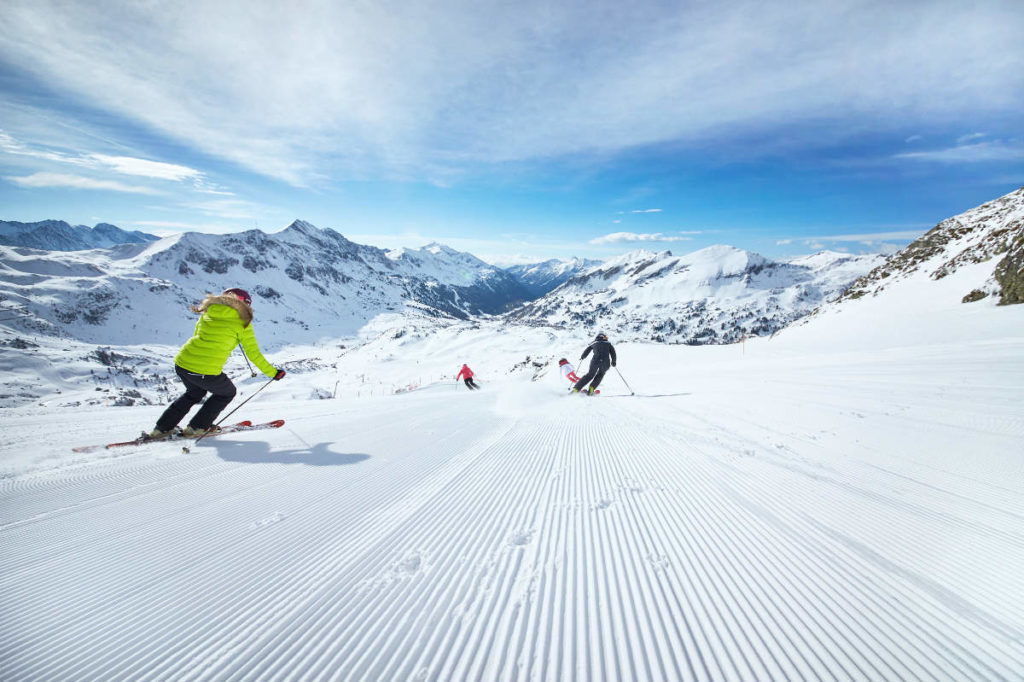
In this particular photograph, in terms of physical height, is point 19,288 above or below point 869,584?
above

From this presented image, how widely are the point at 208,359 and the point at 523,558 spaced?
243 inches

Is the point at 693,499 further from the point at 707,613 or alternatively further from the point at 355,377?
the point at 355,377

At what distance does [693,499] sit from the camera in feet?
12.5

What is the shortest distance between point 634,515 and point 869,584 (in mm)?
1589

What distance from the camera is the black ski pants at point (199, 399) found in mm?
6133

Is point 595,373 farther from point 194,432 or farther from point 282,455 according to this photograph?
point 194,432

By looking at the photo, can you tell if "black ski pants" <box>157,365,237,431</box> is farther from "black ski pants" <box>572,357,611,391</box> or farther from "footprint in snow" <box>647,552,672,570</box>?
"black ski pants" <box>572,357,611,391</box>

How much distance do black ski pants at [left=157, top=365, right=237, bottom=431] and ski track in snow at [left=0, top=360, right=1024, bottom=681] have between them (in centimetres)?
112

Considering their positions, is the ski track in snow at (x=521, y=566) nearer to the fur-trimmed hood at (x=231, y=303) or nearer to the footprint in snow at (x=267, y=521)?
the footprint in snow at (x=267, y=521)

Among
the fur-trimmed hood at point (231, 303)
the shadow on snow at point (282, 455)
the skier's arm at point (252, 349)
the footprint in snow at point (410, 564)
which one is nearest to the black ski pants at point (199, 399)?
the skier's arm at point (252, 349)

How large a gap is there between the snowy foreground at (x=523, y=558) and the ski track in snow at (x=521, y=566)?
0.05 ft

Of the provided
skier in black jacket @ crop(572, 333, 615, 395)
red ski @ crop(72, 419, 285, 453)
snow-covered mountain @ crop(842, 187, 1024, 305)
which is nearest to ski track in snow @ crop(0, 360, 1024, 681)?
red ski @ crop(72, 419, 285, 453)

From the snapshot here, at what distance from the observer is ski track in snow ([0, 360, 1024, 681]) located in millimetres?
1979

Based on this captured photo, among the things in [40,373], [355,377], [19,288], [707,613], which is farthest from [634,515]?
[19,288]
